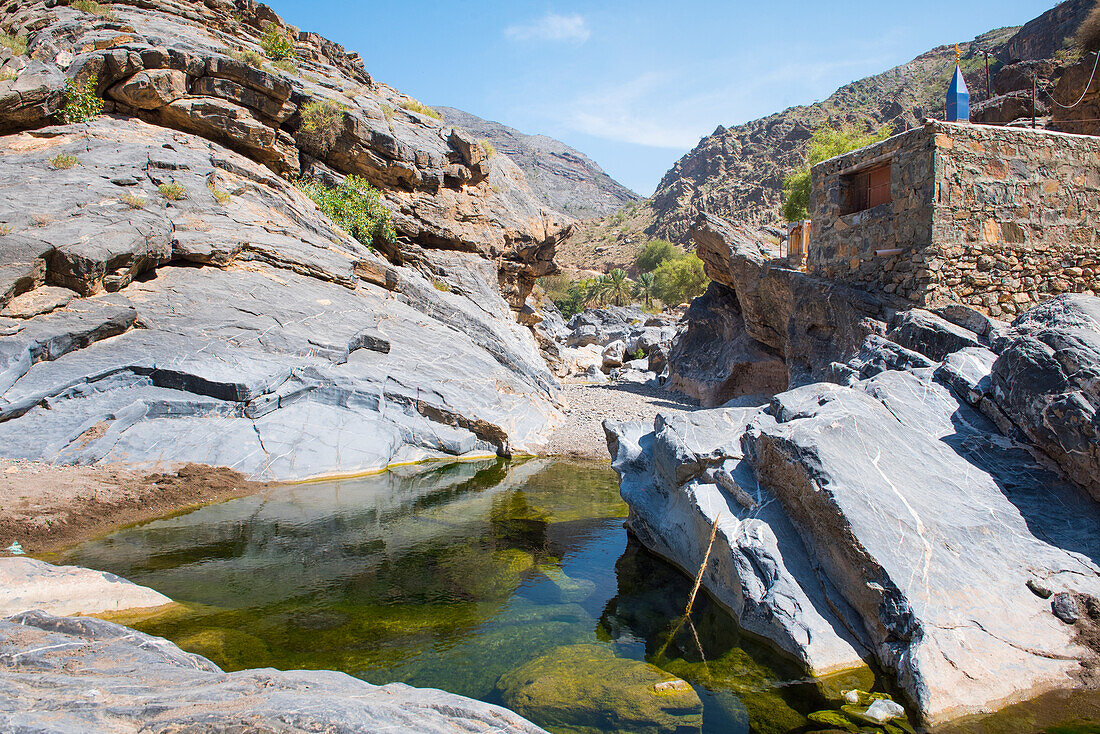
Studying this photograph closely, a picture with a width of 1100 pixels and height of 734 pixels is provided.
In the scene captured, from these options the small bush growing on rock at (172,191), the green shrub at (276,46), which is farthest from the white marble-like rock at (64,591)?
the green shrub at (276,46)

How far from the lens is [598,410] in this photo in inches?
805

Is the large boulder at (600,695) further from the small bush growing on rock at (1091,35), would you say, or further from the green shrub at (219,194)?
the small bush growing on rock at (1091,35)

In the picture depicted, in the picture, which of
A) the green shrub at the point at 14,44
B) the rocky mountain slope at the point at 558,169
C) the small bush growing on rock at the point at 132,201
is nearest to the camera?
the small bush growing on rock at the point at 132,201

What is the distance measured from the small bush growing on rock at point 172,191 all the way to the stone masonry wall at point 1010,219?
18.3 meters

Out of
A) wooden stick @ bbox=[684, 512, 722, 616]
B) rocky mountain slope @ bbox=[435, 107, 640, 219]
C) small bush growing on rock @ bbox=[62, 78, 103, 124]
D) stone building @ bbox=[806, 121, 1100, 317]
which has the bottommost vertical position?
wooden stick @ bbox=[684, 512, 722, 616]

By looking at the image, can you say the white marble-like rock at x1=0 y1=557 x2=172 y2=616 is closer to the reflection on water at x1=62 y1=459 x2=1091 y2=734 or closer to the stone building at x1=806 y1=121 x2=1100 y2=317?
the reflection on water at x1=62 y1=459 x2=1091 y2=734

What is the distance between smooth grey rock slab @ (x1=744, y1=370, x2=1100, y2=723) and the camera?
526 centimetres

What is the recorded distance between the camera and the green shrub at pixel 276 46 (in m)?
25.0

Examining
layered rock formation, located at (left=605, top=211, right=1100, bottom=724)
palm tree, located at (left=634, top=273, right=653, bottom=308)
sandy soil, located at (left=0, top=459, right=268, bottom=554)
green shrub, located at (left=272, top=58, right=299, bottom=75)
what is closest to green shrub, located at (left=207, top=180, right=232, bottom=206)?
green shrub, located at (left=272, top=58, right=299, bottom=75)

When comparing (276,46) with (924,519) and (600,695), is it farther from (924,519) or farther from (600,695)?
(924,519)

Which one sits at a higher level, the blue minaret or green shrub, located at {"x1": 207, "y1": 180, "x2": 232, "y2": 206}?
the blue minaret

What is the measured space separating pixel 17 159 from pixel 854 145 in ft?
106

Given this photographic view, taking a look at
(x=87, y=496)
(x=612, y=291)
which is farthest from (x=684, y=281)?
(x=87, y=496)

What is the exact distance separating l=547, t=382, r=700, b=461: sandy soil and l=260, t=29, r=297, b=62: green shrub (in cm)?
1808
